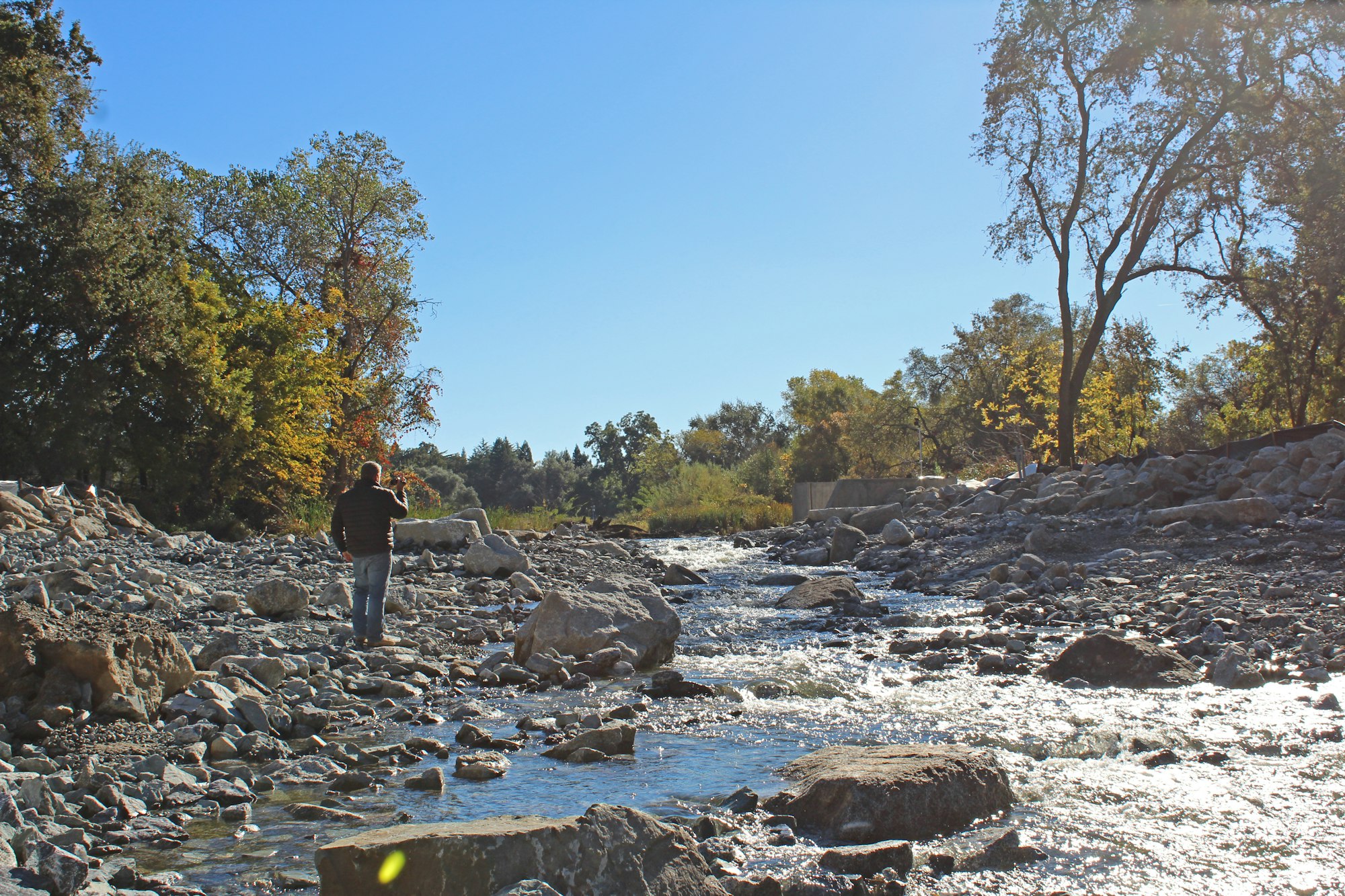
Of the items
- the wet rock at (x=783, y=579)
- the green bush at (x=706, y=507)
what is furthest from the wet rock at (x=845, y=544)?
the green bush at (x=706, y=507)

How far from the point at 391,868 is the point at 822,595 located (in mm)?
8984

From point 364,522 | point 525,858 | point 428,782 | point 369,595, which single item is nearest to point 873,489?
point 364,522

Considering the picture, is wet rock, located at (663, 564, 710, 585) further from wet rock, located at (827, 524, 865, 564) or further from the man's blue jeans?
the man's blue jeans

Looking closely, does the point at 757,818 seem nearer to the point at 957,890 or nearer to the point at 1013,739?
the point at 957,890

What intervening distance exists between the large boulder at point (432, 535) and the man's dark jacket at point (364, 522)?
24.9 ft

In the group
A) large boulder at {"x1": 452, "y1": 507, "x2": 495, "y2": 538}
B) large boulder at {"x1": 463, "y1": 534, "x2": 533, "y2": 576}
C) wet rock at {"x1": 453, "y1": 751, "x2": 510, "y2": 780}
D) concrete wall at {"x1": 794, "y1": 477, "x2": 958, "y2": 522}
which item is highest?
concrete wall at {"x1": 794, "y1": 477, "x2": 958, "y2": 522}

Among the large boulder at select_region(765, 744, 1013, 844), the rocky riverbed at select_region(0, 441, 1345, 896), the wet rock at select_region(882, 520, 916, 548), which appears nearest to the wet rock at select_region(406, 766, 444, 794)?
the rocky riverbed at select_region(0, 441, 1345, 896)

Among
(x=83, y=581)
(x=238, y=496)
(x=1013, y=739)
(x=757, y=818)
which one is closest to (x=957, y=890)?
(x=757, y=818)

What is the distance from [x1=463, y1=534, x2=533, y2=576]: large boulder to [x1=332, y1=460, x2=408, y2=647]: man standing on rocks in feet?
16.0

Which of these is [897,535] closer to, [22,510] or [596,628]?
[596,628]

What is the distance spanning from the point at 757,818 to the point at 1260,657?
4531 mm

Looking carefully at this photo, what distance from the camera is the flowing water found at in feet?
10.7

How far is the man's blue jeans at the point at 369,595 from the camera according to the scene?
27.0ft

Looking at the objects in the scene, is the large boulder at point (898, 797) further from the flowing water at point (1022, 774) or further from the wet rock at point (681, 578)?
the wet rock at point (681, 578)
